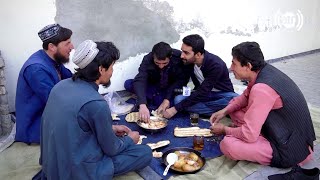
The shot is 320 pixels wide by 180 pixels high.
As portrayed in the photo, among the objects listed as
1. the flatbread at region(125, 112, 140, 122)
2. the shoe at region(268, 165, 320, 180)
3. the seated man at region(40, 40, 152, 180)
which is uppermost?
the seated man at region(40, 40, 152, 180)

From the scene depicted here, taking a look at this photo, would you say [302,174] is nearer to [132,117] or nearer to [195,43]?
[195,43]

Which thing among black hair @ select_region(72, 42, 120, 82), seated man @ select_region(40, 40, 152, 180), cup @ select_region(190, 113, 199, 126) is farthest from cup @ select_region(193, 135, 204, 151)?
black hair @ select_region(72, 42, 120, 82)

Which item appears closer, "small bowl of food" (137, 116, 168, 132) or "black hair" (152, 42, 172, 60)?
"small bowl of food" (137, 116, 168, 132)

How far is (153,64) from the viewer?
4.24 meters

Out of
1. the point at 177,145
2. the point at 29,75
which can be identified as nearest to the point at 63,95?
the point at 29,75

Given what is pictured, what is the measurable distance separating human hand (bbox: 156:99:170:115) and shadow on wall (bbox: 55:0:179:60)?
1.13 metres

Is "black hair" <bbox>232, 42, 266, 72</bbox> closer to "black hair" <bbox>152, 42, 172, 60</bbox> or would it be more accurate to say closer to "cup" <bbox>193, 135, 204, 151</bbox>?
"cup" <bbox>193, 135, 204, 151</bbox>

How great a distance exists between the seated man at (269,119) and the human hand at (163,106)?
120cm

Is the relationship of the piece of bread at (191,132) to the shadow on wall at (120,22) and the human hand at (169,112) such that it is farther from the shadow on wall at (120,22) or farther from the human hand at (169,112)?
the shadow on wall at (120,22)

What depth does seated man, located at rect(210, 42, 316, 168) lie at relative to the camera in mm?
2699

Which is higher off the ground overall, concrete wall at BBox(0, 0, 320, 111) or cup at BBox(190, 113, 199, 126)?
concrete wall at BBox(0, 0, 320, 111)

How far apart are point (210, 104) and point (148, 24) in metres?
1.62

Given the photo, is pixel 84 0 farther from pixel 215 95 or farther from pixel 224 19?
pixel 224 19

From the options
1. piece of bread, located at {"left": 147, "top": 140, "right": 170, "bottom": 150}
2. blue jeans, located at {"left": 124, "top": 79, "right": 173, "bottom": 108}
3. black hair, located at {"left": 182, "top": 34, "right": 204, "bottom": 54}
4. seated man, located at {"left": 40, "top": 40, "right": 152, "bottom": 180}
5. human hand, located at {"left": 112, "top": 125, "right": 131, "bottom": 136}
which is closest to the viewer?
seated man, located at {"left": 40, "top": 40, "right": 152, "bottom": 180}
